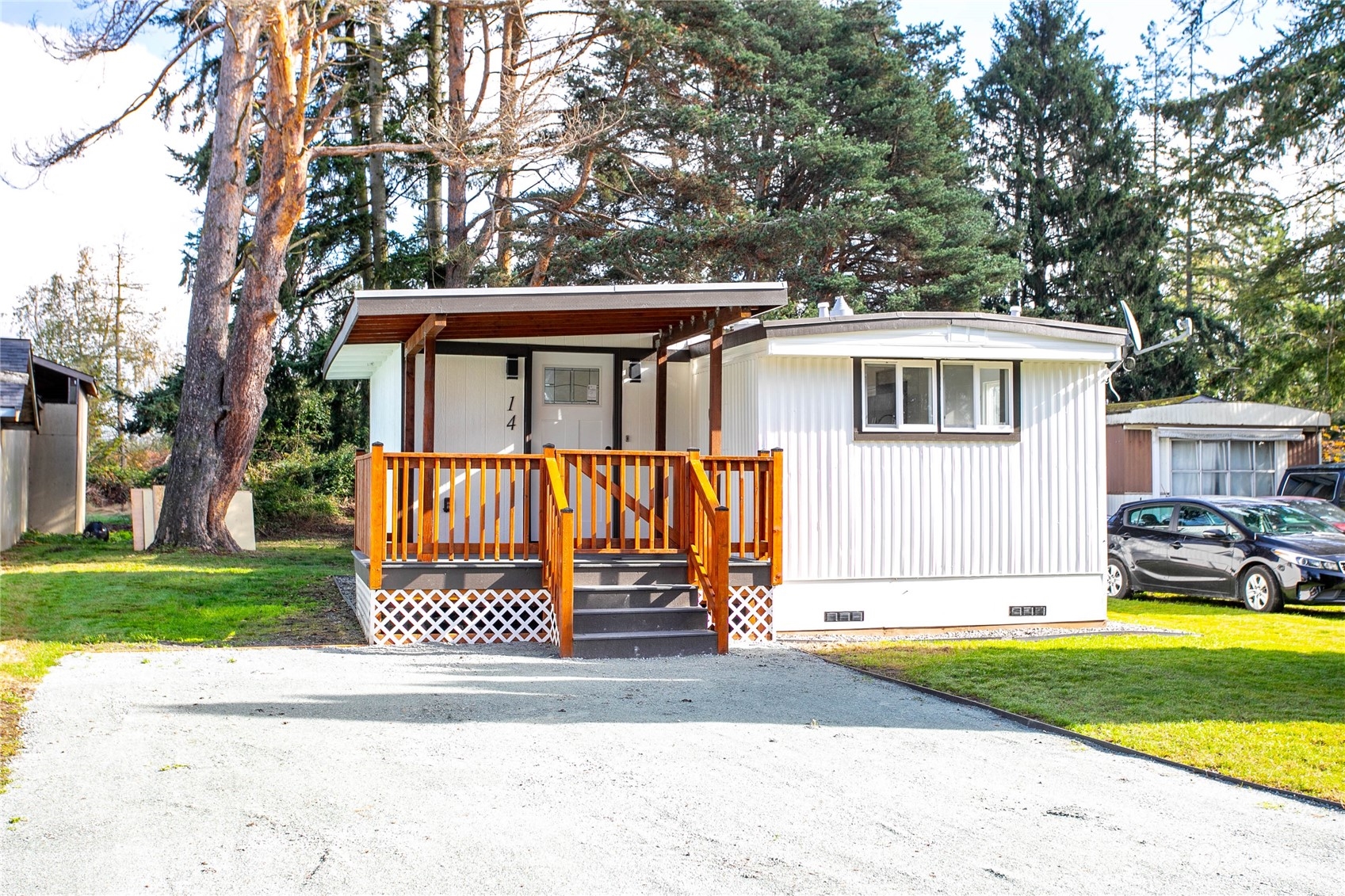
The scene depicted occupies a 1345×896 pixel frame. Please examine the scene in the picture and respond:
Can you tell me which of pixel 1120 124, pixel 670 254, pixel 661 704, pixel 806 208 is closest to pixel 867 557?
pixel 661 704

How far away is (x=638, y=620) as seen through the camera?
9.45 meters

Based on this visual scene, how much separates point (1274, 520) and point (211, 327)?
15951 millimetres

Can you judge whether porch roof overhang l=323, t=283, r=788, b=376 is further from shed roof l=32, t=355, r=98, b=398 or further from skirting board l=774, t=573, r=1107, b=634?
shed roof l=32, t=355, r=98, b=398

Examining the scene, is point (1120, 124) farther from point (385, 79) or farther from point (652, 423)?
point (652, 423)

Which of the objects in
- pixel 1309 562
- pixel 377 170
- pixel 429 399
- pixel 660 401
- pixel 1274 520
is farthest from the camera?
pixel 377 170

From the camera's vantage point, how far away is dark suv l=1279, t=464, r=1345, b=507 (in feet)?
55.7

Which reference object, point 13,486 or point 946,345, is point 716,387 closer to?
point 946,345

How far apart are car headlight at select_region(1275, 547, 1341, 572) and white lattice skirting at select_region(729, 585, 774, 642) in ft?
23.0

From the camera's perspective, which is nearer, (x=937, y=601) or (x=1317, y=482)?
(x=937, y=601)

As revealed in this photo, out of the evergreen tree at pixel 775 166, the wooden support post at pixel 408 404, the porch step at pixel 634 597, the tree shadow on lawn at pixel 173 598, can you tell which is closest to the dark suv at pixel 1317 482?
the evergreen tree at pixel 775 166

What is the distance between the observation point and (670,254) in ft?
74.5

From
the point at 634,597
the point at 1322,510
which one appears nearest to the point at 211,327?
the point at 634,597

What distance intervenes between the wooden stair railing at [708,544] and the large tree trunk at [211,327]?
1105 cm

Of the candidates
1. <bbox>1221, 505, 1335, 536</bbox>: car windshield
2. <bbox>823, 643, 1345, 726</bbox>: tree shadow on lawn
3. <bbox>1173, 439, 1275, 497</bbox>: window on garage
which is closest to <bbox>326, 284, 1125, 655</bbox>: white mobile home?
<bbox>823, 643, 1345, 726</bbox>: tree shadow on lawn
